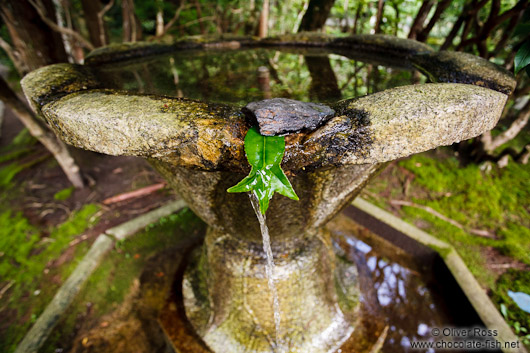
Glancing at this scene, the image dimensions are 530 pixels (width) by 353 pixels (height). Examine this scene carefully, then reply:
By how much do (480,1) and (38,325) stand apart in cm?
481

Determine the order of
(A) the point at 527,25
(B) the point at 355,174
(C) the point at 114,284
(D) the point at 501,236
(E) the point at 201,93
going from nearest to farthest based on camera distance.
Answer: (B) the point at 355,174, (A) the point at 527,25, (E) the point at 201,93, (C) the point at 114,284, (D) the point at 501,236

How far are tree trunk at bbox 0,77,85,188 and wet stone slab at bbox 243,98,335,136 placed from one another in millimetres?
2833

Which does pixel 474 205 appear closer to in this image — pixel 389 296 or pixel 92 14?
pixel 389 296

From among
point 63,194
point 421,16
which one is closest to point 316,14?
point 421,16

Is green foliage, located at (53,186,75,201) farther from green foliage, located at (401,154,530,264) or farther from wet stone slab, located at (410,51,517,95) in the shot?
green foliage, located at (401,154,530,264)

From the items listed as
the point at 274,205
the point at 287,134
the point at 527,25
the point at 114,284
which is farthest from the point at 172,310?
the point at 527,25

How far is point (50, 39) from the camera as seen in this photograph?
3.06m

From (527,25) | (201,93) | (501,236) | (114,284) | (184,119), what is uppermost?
(527,25)

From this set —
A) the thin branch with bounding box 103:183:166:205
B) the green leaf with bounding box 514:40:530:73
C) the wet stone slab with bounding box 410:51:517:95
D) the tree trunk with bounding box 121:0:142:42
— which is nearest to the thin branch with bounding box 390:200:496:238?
the wet stone slab with bounding box 410:51:517:95

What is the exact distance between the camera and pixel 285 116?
863 mm

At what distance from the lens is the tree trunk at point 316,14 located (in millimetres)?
3804

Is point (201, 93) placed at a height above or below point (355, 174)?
above

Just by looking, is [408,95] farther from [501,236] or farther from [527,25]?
[501,236]

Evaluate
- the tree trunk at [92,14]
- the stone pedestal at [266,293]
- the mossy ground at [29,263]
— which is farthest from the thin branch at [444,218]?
the tree trunk at [92,14]
